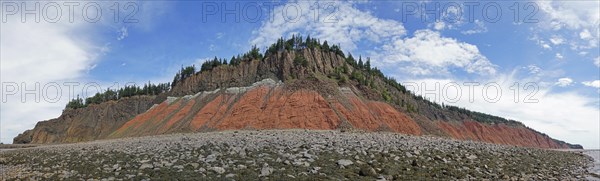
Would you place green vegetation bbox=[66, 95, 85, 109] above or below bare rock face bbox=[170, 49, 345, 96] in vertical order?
below

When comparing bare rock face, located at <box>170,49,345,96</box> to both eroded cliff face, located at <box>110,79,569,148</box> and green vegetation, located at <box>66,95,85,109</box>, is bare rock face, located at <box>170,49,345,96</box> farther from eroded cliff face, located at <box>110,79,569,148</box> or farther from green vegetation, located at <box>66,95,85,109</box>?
green vegetation, located at <box>66,95,85,109</box>

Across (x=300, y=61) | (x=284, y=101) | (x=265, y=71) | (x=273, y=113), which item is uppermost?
(x=300, y=61)

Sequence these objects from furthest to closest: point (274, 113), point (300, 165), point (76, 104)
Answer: point (76, 104) < point (274, 113) < point (300, 165)

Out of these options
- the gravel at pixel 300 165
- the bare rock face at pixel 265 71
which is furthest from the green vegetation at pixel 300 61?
the gravel at pixel 300 165

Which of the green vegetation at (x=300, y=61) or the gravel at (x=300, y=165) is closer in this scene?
the gravel at (x=300, y=165)

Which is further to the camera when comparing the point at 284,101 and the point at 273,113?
the point at 284,101

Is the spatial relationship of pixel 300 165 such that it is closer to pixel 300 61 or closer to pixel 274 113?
pixel 274 113

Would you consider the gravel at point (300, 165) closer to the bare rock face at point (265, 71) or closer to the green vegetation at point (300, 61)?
the bare rock face at point (265, 71)

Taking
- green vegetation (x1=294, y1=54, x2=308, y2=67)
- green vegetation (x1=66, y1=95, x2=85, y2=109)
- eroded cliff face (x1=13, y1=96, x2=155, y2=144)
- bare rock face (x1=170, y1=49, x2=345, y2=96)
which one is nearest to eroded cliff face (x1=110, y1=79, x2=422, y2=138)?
bare rock face (x1=170, y1=49, x2=345, y2=96)

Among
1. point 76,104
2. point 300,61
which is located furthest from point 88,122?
point 300,61

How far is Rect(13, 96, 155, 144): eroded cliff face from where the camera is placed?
92.9 metres

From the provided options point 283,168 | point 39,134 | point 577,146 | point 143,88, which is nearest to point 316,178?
point 283,168

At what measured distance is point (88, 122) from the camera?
→ 9638 centimetres

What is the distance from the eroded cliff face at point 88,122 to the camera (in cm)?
9294
